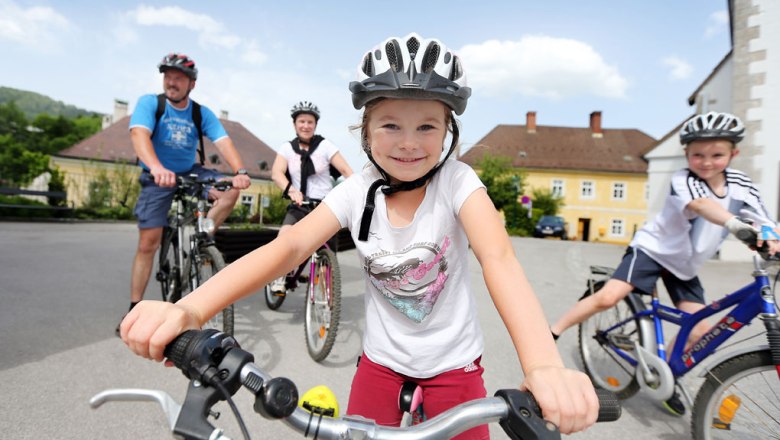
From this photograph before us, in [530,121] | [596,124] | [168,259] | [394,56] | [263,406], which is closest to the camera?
[263,406]

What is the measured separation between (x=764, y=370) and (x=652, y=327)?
1.01m

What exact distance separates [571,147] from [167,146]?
4709cm

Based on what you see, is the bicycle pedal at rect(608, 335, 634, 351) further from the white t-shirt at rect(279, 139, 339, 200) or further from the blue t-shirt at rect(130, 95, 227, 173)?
the blue t-shirt at rect(130, 95, 227, 173)

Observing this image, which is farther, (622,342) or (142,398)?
(622,342)

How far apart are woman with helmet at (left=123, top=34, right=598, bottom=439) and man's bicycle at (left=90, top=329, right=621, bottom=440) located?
54 centimetres

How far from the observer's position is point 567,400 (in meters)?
0.91

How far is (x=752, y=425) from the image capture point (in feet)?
7.88

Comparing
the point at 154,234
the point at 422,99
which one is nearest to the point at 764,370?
the point at 422,99

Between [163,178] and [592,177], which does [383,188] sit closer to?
[163,178]

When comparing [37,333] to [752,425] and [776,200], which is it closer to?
[752,425]

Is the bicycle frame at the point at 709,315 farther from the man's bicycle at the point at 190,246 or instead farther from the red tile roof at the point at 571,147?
the red tile roof at the point at 571,147

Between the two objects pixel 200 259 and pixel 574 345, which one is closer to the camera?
pixel 200 259

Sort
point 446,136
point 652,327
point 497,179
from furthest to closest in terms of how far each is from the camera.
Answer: point 497,179 → point 652,327 → point 446,136

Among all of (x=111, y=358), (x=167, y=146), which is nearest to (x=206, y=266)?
(x=111, y=358)
